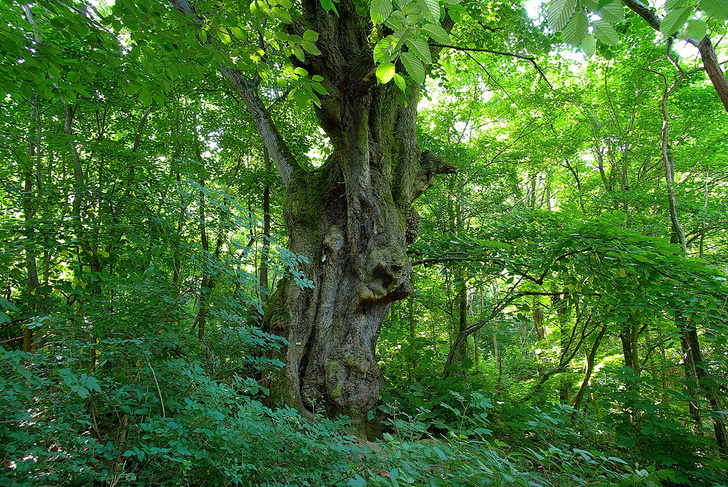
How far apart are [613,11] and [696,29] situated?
30 cm

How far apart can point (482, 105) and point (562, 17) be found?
7.81 m

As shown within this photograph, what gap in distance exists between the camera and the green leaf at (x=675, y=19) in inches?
41.0

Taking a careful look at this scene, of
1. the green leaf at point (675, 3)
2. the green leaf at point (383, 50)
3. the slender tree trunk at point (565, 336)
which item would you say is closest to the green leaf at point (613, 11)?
the green leaf at point (675, 3)

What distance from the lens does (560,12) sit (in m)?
1.00

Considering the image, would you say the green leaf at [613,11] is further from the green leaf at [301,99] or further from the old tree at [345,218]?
the old tree at [345,218]

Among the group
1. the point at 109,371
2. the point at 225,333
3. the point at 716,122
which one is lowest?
the point at 109,371

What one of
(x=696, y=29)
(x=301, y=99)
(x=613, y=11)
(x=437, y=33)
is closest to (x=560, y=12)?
(x=613, y=11)

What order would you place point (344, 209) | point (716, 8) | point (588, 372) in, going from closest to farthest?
point (716, 8) < point (344, 209) < point (588, 372)

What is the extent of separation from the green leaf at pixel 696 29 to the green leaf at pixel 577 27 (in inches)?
14.8

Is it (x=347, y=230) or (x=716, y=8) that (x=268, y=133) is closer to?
(x=347, y=230)

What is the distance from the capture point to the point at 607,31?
3.76 feet

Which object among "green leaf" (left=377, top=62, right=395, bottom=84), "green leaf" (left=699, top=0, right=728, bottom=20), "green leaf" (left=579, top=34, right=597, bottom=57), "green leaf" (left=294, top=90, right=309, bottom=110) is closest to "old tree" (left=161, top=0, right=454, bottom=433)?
"green leaf" (left=294, top=90, right=309, bottom=110)

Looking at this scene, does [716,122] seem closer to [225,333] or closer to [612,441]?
[612,441]

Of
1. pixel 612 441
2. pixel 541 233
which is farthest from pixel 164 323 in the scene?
pixel 612 441
